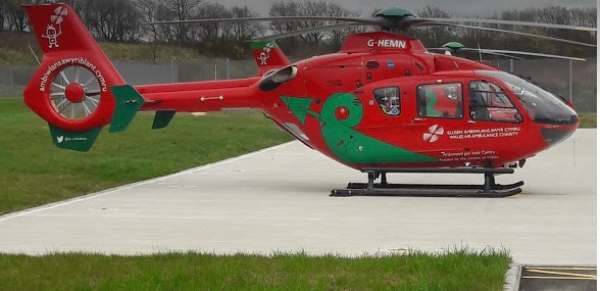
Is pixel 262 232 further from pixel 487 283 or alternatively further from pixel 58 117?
pixel 58 117

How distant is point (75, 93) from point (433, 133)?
5.28 metres

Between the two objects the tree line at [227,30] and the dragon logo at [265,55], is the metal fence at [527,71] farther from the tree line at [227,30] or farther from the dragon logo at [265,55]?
the dragon logo at [265,55]

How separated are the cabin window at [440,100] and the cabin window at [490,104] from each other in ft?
0.55

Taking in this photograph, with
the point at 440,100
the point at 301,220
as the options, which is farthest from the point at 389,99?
the point at 301,220

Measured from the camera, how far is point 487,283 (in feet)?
25.1

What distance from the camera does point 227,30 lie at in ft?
144

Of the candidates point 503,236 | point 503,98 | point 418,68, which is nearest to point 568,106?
point 503,98

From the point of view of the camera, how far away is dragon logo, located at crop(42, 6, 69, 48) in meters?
16.1

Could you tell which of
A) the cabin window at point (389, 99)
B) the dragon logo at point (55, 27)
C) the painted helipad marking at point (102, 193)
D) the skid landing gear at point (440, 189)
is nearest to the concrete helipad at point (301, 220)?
the painted helipad marking at point (102, 193)

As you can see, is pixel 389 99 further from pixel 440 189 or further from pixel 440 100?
pixel 440 189

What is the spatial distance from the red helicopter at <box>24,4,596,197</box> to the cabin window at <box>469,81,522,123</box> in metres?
0.01

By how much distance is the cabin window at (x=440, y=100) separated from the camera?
1416cm

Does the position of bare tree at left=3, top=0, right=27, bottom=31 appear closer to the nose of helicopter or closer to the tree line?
the tree line

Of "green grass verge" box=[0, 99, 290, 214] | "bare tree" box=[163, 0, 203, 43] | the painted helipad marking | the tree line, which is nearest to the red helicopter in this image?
the painted helipad marking
